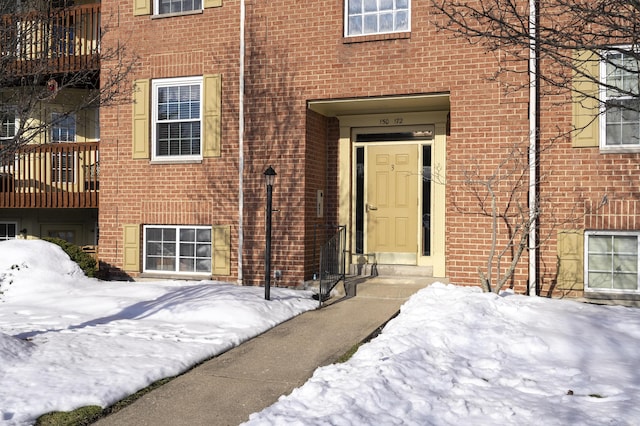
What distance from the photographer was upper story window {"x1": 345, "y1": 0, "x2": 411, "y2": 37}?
9.69 metres

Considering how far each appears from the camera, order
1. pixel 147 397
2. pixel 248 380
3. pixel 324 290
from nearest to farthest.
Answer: pixel 147 397 < pixel 248 380 < pixel 324 290

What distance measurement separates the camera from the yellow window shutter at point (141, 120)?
11.1m

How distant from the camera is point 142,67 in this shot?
438 inches

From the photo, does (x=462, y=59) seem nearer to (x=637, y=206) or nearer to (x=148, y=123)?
(x=637, y=206)

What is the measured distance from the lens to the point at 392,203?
1053 cm

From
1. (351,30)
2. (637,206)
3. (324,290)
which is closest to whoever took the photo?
(637,206)

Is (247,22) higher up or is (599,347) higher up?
(247,22)

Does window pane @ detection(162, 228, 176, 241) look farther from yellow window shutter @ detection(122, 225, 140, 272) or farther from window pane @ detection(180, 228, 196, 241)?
yellow window shutter @ detection(122, 225, 140, 272)

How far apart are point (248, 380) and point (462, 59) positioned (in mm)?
6032

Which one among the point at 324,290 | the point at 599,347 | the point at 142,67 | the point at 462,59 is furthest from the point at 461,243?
the point at 142,67

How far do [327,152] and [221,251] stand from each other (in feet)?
8.35

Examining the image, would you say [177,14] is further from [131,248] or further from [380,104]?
[131,248]

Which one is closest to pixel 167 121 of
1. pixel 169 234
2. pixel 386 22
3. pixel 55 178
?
pixel 169 234

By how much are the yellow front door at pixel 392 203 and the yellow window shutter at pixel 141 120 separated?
403cm
